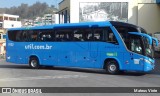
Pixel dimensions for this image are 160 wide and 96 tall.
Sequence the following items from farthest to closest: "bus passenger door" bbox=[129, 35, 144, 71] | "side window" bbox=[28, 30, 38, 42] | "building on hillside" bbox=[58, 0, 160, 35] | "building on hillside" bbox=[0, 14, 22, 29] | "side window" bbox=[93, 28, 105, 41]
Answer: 1. "building on hillside" bbox=[0, 14, 22, 29]
2. "building on hillside" bbox=[58, 0, 160, 35]
3. "side window" bbox=[28, 30, 38, 42]
4. "side window" bbox=[93, 28, 105, 41]
5. "bus passenger door" bbox=[129, 35, 144, 71]

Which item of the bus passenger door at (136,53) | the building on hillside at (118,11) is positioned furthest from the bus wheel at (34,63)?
the building on hillside at (118,11)

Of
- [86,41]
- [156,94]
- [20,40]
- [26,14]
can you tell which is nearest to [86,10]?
[20,40]

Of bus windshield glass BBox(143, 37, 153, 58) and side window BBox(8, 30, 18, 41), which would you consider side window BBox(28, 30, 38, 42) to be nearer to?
side window BBox(8, 30, 18, 41)

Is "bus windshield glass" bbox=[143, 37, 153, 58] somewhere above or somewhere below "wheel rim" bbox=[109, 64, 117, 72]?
above

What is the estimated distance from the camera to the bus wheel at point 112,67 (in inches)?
794

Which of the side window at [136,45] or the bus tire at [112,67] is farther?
the bus tire at [112,67]

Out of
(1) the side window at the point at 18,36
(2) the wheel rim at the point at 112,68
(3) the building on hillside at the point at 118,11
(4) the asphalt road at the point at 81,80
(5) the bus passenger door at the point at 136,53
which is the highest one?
(3) the building on hillside at the point at 118,11

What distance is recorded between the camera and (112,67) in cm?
2034

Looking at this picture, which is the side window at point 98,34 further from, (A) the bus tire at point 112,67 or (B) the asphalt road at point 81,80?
(B) the asphalt road at point 81,80

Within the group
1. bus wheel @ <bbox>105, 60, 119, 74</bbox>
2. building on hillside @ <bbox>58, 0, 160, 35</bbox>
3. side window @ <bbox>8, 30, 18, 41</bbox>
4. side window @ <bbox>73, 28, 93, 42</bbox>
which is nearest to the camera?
bus wheel @ <bbox>105, 60, 119, 74</bbox>

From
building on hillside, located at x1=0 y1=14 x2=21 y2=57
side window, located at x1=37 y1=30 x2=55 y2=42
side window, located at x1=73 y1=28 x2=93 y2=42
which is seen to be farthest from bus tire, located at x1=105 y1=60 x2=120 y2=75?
building on hillside, located at x1=0 y1=14 x2=21 y2=57

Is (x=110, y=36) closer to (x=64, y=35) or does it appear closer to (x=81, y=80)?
(x=64, y=35)

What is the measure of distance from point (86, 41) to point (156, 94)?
396 inches

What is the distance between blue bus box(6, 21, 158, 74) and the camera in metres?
19.4
